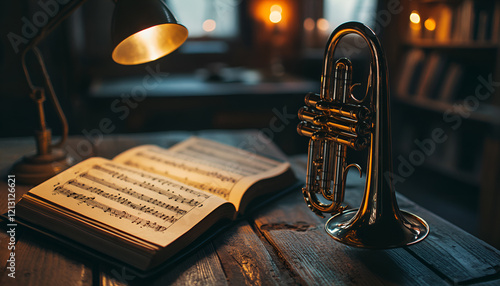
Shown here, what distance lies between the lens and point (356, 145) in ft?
2.19

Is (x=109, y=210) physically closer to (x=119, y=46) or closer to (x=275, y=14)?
(x=119, y=46)

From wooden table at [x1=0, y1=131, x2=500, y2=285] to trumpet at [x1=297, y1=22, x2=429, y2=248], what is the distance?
3cm

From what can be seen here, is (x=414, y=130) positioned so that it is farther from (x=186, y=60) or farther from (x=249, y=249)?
(x=249, y=249)

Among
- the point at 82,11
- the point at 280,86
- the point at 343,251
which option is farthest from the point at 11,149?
the point at 82,11

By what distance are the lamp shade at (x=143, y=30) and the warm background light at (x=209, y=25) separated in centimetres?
285

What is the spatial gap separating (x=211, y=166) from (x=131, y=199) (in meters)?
0.26

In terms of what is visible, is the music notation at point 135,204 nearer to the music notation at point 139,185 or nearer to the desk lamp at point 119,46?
the music notation at point 139,185

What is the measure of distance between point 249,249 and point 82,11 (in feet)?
10.1

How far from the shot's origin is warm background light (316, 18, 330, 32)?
157 inches

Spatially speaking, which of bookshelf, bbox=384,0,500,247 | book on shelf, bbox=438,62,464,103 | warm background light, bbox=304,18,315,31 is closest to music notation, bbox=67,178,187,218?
bookshelf, bbox=384,0,500,247

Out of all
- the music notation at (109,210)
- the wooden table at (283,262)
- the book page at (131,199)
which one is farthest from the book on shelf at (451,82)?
the music notation at (109,210)

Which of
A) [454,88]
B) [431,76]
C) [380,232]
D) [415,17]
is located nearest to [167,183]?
[380,232]

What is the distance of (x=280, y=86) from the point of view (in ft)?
9.60

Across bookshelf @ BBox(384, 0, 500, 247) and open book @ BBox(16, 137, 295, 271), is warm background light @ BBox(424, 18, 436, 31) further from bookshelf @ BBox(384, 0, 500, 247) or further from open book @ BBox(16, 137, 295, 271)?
open book @ BBox(16, 137, 295, 271)
